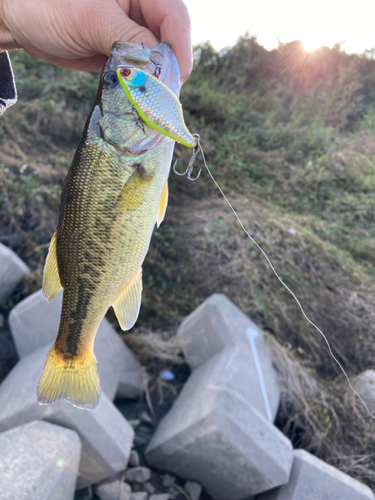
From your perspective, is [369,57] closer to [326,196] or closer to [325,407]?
[326,196]

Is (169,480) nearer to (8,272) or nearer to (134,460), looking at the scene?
(134,460)

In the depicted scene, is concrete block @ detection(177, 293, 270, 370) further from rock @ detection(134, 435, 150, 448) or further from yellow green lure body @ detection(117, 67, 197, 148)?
yellow green lure body @ detection(117, 67, 197, 148)

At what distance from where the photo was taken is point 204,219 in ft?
16.5

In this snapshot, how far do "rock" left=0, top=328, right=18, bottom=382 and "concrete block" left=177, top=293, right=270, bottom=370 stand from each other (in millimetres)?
1828

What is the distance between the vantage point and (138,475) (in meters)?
2.62

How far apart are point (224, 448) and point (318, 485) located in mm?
777

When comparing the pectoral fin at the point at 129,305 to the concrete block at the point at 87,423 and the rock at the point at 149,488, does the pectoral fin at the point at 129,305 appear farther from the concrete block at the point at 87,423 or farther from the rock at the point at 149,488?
the rock at the point at 149,488

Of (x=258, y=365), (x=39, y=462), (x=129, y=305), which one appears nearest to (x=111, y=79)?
(x=129, y=305)

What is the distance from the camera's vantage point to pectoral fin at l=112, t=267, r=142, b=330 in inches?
63.8

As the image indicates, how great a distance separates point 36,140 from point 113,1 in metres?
4.45

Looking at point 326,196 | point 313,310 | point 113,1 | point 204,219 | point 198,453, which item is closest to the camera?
point 113,1

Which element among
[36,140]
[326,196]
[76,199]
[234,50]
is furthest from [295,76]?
[76,199]

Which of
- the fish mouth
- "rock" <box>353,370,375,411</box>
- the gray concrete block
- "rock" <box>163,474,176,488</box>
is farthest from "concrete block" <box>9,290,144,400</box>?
"rock" <box>353,370,375,411</box>

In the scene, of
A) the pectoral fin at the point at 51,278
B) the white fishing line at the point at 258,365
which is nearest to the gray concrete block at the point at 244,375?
the white fishing line at the point at 258,365
